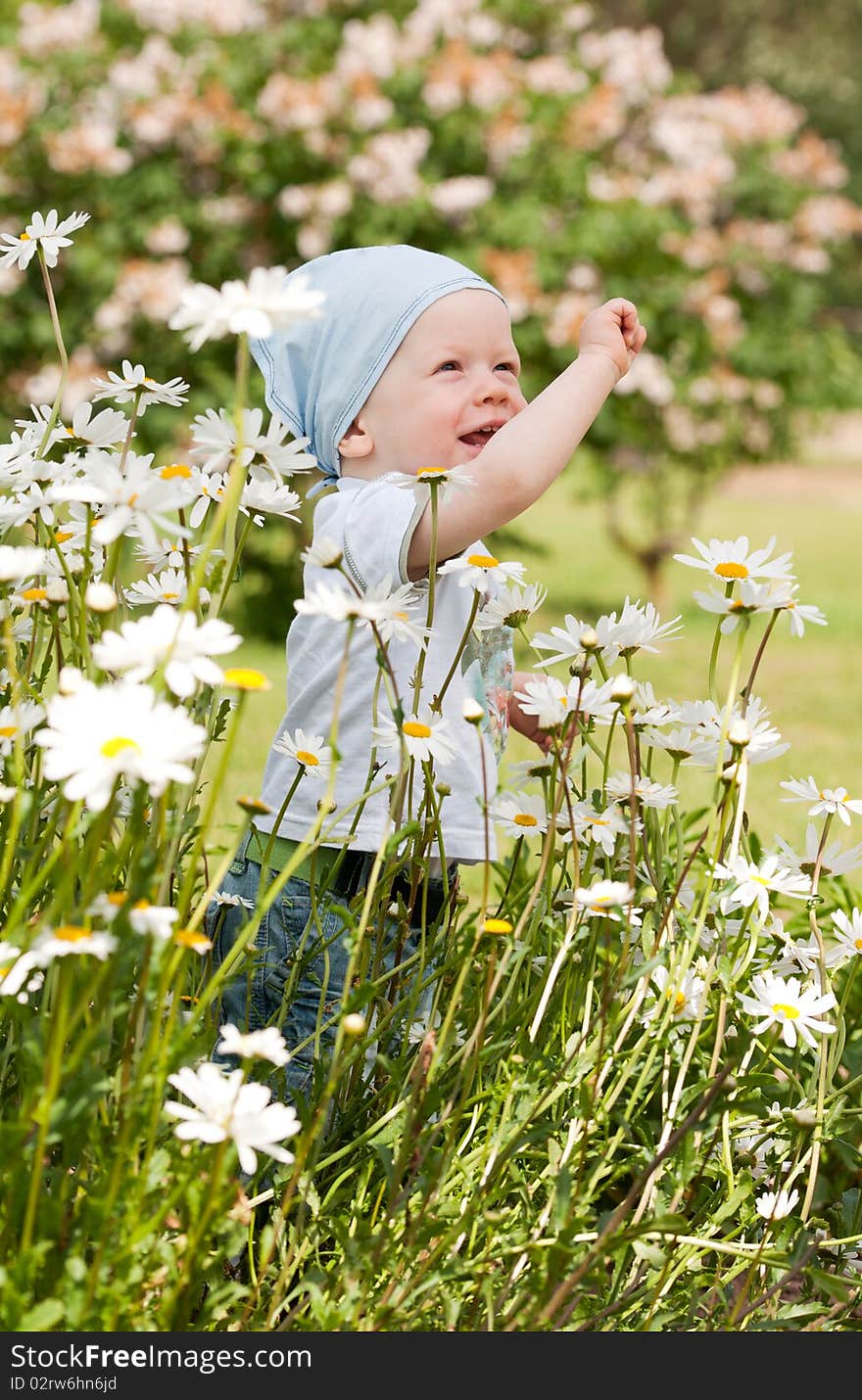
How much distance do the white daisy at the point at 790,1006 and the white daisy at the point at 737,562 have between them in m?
0.38

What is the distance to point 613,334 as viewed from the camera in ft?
5.53

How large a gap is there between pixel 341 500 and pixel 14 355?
5.01 meters

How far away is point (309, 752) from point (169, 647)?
0.56 meters

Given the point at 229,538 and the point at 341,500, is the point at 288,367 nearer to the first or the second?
the point at 341,500

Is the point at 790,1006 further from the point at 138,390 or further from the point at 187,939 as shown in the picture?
the point at 138,390

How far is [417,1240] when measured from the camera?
123 centimetres

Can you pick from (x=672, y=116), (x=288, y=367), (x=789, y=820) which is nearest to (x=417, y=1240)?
(x=288, y=367)

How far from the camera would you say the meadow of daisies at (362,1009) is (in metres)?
1.02

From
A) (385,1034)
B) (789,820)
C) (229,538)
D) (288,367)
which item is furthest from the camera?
(789,820)

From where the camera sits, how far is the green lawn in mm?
4121

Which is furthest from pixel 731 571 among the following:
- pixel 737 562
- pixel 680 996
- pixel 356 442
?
pixel 356 442

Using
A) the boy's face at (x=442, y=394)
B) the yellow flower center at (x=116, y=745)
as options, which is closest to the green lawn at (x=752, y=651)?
the yellow flower center at (x=116, y=745)

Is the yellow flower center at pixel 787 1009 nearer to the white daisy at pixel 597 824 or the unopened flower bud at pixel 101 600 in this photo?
the white daisy at pixel 597 824

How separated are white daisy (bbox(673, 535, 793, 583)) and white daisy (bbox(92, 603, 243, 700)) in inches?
19.4
